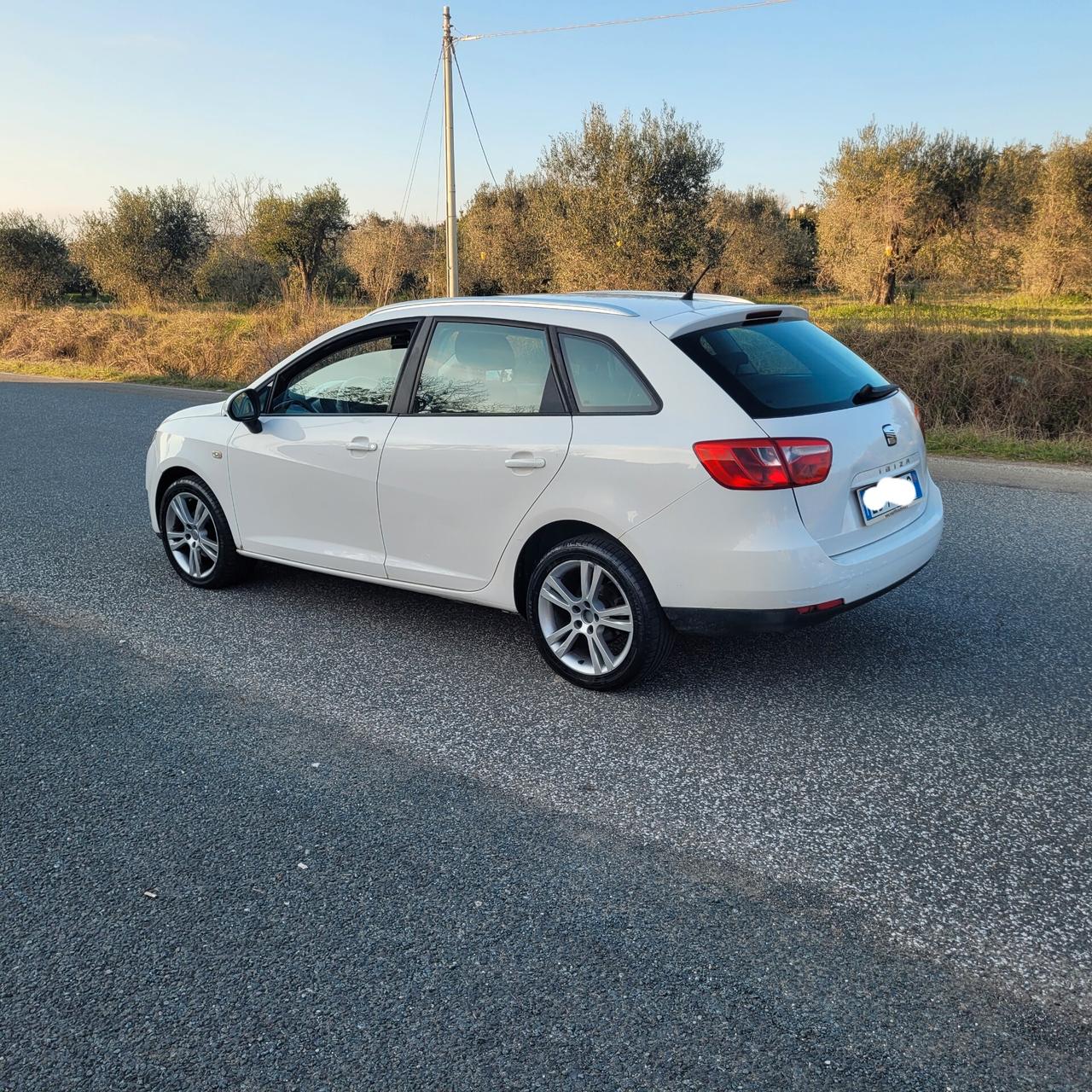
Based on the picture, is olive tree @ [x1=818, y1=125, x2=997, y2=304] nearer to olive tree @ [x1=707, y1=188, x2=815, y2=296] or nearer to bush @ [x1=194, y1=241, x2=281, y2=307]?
olive tree @ [x1=707, y1=188, x2=815, y2=296]

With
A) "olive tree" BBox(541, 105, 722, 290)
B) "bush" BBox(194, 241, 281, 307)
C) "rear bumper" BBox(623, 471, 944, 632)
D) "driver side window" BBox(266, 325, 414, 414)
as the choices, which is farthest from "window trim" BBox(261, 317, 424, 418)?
"bush" BBox(194, 241, 281, 307)

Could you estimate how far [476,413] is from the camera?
4.57m

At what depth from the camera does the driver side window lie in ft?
16.3

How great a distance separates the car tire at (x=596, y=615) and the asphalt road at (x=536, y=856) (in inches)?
6.1

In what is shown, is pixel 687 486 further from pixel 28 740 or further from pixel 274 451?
pixel 28 740

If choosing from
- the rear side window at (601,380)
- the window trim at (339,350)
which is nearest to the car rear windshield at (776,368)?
the rear side window at (601,380)

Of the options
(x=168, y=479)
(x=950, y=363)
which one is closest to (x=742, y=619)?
(x=168, y=479)

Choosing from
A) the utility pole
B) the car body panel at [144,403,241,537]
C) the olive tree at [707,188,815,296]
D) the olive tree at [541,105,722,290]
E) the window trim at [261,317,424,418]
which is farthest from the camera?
the olive tree at [707,188,815,296]

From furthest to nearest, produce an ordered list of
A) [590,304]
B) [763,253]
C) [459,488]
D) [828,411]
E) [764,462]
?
[763,253], [459,488], [590,304], [828,411], [764,462]

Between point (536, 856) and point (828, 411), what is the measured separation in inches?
85.1

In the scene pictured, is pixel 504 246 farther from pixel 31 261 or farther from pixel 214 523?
pixel 214 523

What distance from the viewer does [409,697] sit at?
14.3ft

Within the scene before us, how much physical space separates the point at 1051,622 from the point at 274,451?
4.25 metres

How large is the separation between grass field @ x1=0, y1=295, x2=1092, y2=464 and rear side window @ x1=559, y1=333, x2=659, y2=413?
7.60 metres
